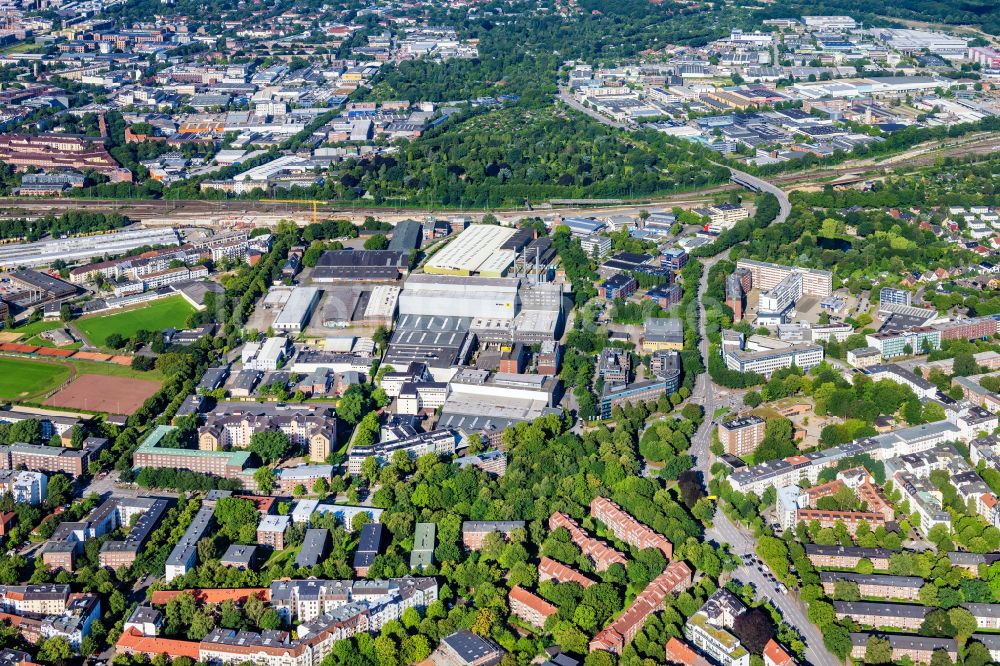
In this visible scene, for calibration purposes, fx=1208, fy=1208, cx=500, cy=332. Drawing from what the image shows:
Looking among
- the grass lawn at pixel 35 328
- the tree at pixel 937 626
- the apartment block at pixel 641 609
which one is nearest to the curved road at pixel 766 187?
the apartment block at pixel 641 609

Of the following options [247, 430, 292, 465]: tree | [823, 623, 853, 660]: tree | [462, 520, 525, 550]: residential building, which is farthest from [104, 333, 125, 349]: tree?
[823, 623, 853, 660]: tree

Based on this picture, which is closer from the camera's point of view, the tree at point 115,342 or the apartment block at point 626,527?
the apartment block at point 626,527

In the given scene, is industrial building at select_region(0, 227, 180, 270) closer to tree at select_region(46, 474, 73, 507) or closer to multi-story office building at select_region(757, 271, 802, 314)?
tree at select_region(46, 474, 73, 507)

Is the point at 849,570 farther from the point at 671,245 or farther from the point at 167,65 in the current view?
the point at 167,65

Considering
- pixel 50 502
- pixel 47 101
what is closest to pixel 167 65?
pixel 47 101

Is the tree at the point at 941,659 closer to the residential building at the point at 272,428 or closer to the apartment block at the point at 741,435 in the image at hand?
the apartment block at the point at 741,435

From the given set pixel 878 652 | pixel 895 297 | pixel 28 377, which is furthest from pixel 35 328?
pixel 878 652

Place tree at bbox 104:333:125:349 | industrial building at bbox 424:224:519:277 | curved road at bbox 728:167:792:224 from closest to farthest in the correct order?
tree at bbox 104:333:125:349, industrial building at bbox 424:224:519:277, curved road at bbox 728:167:792:224
